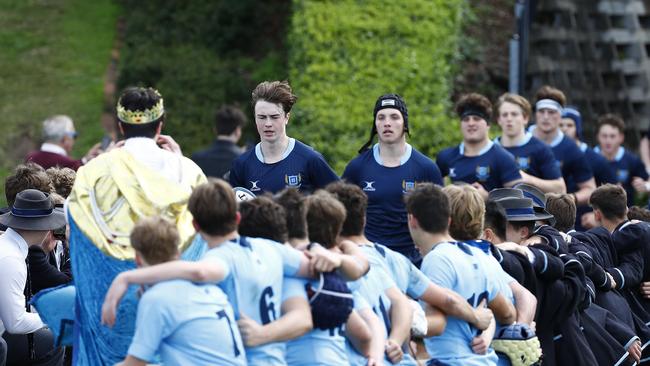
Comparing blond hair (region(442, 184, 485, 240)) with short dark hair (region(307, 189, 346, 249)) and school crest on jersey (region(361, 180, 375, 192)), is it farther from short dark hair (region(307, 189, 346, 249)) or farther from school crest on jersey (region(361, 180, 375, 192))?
school crest on jersey (region(361, 180, 375, 192))

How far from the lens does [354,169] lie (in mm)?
10234

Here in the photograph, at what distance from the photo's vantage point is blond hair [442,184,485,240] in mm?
7863

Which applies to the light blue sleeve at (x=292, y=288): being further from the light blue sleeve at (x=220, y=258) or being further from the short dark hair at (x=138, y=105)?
the short dark hair at (x=138, y=105)

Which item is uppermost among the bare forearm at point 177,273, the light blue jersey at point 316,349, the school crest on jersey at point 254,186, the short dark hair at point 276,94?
the short dark hair at point 276,94

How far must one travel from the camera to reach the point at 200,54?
19.5 m

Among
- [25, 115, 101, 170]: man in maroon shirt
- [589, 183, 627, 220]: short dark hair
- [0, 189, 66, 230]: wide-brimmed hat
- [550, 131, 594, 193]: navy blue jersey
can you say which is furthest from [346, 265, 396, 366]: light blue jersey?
[550, 131, 594, 193]: navy blue jersey

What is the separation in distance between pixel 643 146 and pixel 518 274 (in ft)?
28.9

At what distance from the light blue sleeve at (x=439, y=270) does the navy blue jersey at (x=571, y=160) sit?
6200 millimetres

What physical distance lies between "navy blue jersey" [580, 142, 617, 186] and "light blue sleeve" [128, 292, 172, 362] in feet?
28.4

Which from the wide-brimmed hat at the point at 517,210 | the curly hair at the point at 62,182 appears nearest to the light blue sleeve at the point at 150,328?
the wide-brimmed hat at the point at 517,210

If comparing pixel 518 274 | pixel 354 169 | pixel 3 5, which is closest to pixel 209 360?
pixel 518 274

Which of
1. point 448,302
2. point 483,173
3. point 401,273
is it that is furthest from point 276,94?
point 483,173

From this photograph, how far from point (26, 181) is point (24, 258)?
0.97m

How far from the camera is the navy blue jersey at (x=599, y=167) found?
1431 centimetres
